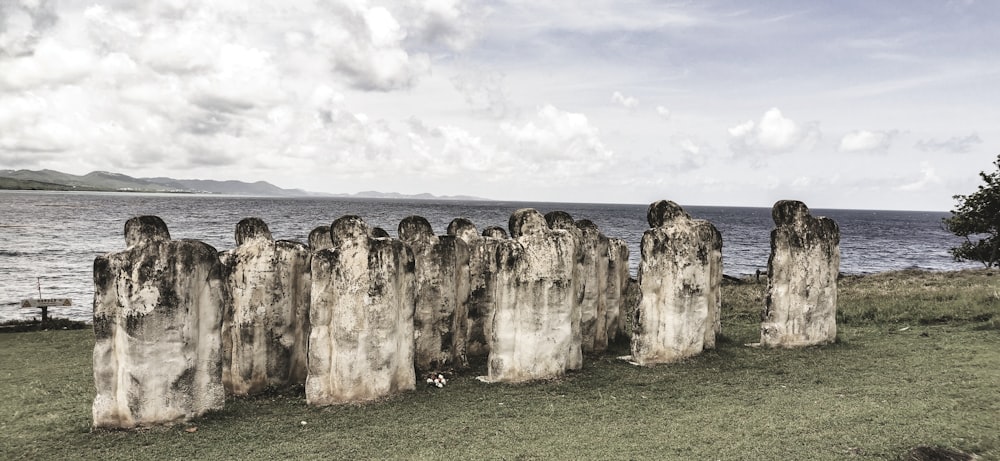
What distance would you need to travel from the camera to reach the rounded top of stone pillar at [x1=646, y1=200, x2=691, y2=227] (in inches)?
548

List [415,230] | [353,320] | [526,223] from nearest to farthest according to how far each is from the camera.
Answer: [353,320], [526,223], [415,230]

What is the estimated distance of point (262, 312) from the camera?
38.8 feet

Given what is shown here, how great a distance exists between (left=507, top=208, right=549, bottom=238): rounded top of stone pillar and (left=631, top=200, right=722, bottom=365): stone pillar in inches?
93.2

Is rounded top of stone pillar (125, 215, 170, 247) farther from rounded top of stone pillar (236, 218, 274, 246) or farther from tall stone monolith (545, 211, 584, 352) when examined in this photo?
tall stone monolith (545, 211, 584, 352)

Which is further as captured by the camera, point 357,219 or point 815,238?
point 815,238

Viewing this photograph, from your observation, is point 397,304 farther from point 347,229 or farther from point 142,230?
point 142,230

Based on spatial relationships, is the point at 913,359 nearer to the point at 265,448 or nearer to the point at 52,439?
the point at 265,448

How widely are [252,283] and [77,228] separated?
7906 cm

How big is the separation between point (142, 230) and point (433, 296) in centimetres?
551

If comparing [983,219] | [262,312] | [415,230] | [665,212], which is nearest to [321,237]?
[415,230]

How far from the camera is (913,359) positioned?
1295 centimetres

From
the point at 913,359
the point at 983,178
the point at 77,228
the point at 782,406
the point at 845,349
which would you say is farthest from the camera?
the point at 77,228

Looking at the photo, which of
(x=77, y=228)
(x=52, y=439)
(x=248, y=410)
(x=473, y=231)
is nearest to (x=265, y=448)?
(x=248, y=410)

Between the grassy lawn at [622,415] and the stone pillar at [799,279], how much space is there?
65 centimetres
